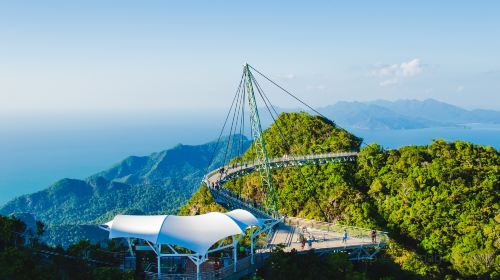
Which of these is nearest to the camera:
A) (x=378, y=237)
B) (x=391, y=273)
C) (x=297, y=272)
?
(x=297, y=272)

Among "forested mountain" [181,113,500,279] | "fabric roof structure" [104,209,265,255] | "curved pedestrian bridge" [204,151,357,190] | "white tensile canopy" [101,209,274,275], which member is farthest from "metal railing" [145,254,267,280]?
"curved pedestrian bridge" [204,151,357,190]

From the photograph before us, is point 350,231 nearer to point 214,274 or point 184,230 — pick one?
point 214,274

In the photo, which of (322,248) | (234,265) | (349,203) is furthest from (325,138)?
(234,265)

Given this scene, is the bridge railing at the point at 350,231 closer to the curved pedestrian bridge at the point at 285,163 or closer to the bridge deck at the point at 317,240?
the bridge deck at the point at 317,240

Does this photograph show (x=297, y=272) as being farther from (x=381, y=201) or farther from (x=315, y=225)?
(x=381, y=201)

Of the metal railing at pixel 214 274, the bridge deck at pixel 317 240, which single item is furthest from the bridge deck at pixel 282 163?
the metal railing at pixel 214 274

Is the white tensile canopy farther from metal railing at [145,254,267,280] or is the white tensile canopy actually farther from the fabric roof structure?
metal railing at [145,254,267,280]

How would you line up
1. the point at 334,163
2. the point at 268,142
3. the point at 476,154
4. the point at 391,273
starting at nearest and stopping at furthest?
the point at 391,273, the point at 476,154, the point at 334,163, the point at 268,142

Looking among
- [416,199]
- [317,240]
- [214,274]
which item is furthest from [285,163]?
[214,274]
